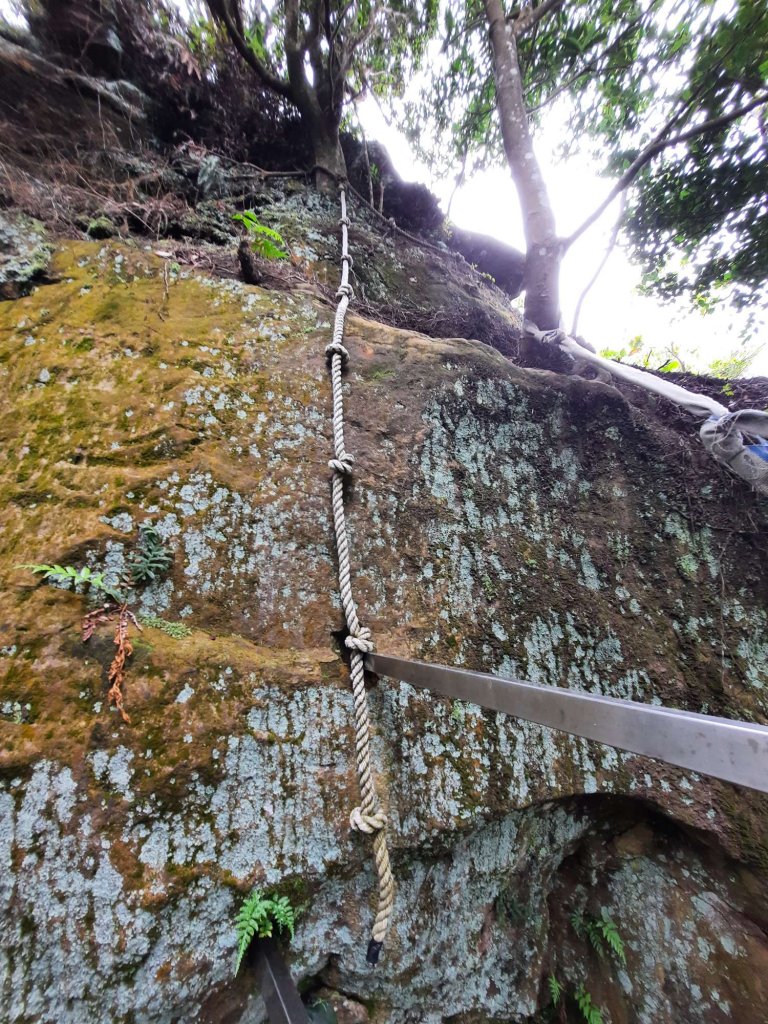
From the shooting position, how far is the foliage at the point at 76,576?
128 cm

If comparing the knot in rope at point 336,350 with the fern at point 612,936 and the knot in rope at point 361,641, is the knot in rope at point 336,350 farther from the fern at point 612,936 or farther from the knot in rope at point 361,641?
the fern at point 612,936

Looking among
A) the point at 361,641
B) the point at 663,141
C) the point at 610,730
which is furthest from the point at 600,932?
the point at 663,141

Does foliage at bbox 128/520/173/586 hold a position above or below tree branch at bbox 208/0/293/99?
below

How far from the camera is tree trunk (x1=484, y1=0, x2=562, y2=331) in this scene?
3.26 meters

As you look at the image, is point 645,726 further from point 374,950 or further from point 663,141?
point 663,141

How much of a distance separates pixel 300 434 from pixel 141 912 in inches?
59.9

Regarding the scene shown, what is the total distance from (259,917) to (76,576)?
1054mm

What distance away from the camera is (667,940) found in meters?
1.63

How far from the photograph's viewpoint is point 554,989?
64.5 inches

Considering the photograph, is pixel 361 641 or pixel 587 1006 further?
pixel 587 1006

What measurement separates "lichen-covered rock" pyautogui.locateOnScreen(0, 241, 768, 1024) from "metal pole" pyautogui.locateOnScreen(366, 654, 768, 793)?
0.64 m

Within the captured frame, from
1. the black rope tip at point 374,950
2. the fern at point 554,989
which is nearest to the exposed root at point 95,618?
the black rope tip at point 374,950

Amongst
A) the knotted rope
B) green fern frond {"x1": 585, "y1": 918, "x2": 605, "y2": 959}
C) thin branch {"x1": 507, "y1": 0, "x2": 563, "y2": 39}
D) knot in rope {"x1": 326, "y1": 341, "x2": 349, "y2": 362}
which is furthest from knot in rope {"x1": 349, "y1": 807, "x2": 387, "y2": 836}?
thin branch {"x1": 507, "y1": 0, "x2": 563, "y2": 39}

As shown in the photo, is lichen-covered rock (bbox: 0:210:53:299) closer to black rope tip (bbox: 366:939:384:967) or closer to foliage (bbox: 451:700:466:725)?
foliage (bbox: 451:700:466:725)
